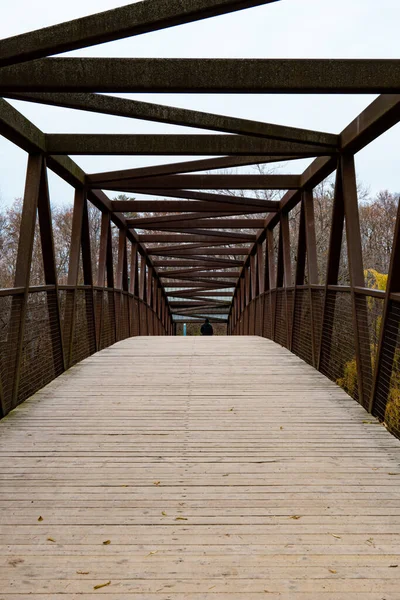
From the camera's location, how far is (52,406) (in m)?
5.05

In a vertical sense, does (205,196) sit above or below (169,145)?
above

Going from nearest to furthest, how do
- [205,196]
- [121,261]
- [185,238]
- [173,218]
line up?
[205,196], [173,218], [121,261], [185,238]

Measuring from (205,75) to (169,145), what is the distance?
2.42 m

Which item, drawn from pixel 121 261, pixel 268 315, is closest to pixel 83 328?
pixel 121 261

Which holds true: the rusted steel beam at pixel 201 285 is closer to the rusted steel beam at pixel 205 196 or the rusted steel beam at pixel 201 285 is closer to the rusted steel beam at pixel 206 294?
the rusted steel beam at pixel 206 294

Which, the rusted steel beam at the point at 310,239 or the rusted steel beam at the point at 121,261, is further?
the rusted steel beam at the point at 121,261

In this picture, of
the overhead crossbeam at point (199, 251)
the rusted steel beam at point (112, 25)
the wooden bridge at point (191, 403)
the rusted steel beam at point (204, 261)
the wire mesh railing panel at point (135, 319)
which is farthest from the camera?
the rusted steel beam at point (204, 261)

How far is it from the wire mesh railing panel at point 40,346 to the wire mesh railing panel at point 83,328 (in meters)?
0.66

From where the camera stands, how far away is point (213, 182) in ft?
A: 26.5

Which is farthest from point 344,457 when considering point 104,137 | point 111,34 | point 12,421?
point 104,137

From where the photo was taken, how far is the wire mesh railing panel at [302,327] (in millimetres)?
7348

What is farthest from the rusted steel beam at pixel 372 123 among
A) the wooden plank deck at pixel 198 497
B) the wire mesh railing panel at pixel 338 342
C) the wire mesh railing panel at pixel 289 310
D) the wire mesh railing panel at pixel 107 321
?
the wire mesh railing panel at pixel 107 321

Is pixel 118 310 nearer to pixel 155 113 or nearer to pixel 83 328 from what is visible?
pixel 83 328

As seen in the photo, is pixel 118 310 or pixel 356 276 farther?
pixel 118 310
